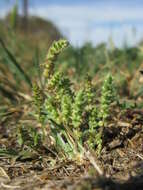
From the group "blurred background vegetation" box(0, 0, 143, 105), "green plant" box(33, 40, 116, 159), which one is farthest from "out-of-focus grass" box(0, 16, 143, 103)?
"green plant" box(33, 40, 116, 159)

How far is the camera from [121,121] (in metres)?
1.56

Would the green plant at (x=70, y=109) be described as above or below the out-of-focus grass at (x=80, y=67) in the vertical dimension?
below

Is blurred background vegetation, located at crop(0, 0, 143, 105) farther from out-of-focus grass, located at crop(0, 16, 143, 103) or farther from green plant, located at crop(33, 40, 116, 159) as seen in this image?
green plant, located at crop(33, 40, 116, 159)

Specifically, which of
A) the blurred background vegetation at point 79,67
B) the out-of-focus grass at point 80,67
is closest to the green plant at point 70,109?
the blurred background vegetation at point 79,67

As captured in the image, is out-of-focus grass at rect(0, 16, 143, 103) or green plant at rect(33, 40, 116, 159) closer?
green plant at rect(33, 40, 116, 159)

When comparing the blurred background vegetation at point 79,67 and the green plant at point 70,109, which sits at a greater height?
the blurred background vegetation at point 79,67

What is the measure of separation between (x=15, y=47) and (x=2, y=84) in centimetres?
127

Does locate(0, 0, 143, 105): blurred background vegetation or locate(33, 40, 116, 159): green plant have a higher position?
locate(0, 0, 143, 105): blurred background vegetation

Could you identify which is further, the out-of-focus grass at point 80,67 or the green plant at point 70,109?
the out-of-focus grass at point 80,67

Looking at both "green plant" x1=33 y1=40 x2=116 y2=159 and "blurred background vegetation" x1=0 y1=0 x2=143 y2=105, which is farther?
"blurred background vegetation" x1=0 y1=0 x2=143 y2=105

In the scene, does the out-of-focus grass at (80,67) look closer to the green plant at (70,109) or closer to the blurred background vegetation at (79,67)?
the blurred background vegetation at (79,67)

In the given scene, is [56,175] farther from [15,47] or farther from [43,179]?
[15,47]

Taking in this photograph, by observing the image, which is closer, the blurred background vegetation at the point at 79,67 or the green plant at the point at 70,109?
the green plant at the point at 70,109

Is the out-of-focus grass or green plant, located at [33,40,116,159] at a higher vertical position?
the out-of-focus grass
